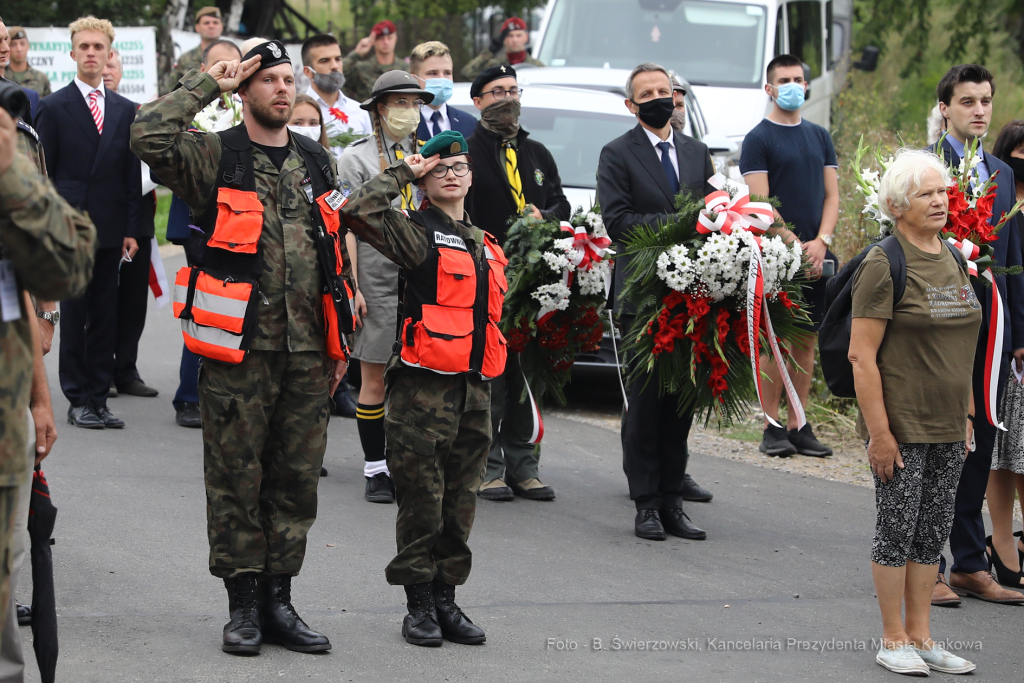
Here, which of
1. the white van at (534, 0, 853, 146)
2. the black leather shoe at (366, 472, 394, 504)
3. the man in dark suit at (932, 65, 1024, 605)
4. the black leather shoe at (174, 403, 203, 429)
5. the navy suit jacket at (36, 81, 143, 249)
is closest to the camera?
the man in dark suit at (932, 65, 1024, 605)

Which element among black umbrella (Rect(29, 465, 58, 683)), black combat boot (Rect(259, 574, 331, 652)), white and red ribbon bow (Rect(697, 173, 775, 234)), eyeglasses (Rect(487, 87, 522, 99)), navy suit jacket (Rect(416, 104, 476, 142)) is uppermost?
eyeglasses (Rect(487, 87, 522, 99))

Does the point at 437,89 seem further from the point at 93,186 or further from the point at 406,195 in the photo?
the point at 93,186

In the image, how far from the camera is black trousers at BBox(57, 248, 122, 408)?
746cm

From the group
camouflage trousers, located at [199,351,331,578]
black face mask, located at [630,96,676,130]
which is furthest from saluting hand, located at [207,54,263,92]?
black face mask, located at [630,96,676,130]

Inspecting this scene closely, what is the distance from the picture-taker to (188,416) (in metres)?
7.71

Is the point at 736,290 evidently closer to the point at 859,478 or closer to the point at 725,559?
the point at 725,559

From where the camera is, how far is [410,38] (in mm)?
25422

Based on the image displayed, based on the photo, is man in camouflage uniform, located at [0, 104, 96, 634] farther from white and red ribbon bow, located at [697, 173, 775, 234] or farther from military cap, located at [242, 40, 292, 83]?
white and red ribbon bow, located at [697, 173, 775, 234]

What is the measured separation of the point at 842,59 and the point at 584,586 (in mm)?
15598

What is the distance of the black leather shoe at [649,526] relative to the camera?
20.1ft

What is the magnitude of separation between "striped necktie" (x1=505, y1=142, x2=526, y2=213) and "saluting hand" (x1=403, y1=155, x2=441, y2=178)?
1.99m

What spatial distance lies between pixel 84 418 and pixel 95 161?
5.32 ft

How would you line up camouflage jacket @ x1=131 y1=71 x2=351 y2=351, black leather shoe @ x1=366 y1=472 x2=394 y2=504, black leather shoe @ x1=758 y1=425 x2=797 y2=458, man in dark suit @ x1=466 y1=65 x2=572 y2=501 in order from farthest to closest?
black leather shoe @ x1=758 y1=425 x2=797 y2=458
man in dark suit @ x1=466 y1=65 x2=572 y2=501
black leather shoe @ x1=366 y1=472 x2=394 y2=504
camouflage jacket @ x1=131 y1=71 x2=351 y2=351

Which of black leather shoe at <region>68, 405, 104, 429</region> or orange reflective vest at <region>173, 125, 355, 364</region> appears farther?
black leather shoe at <region>68, 405, 104, 429</region>
